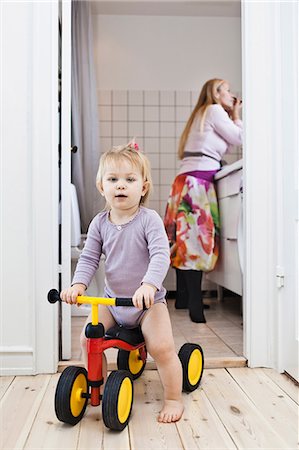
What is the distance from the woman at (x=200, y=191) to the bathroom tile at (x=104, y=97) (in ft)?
A: 3.46

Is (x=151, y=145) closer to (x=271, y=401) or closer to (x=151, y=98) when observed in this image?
(x=151, y=98)

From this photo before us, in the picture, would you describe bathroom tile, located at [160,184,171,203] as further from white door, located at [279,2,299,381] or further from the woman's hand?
white door, located at [279,2,299,381]

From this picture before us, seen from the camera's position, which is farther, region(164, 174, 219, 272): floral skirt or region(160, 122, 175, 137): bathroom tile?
region(160, 122, 175, 137): bathroom tile

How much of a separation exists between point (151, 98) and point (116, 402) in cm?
298

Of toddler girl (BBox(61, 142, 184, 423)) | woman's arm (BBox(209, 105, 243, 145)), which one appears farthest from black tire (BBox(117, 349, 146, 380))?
woman's arm (BBox(209, 105, 243, 145))

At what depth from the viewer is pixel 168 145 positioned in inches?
154

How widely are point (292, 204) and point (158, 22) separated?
264cm

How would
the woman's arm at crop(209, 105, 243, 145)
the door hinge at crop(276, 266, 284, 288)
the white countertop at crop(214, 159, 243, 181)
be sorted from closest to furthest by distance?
the door hinge at crop(276, 266, 284, 288), the white countertop at crop(214, 159, 243, 181), the woman's arm at crop(209, 105, 243, 145)

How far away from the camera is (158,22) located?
393cm

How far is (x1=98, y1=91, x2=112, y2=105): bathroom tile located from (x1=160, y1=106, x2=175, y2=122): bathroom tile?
0.42 m

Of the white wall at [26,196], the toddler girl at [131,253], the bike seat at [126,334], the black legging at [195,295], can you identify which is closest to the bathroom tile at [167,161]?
the black legging at [195,295]

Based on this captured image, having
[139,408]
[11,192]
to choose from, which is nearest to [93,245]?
[11,192]

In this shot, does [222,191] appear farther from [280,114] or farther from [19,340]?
[19,340]

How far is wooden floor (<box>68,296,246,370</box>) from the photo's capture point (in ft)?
6.42
